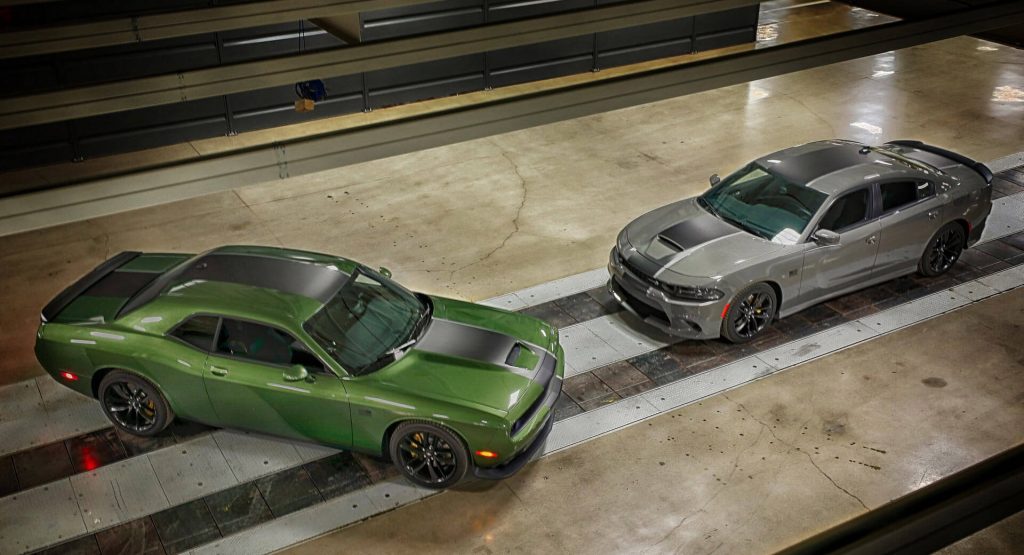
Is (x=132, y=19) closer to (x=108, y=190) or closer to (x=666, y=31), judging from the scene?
(x=108, y=190)

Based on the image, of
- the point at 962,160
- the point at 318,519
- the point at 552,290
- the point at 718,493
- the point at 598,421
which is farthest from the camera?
the point at 962,160

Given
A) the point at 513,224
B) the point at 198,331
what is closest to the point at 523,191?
the point at 513,224

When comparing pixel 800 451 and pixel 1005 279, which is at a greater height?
pixel 1005 279

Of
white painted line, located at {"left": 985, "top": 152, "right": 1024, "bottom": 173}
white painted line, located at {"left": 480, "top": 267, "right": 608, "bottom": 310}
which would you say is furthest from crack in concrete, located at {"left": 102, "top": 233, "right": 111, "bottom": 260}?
white painted line, located at {"left": 985, "top": 152, "right": 1024, "bottom": 173}

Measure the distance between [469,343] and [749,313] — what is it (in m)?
2.89

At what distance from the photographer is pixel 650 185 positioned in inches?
473

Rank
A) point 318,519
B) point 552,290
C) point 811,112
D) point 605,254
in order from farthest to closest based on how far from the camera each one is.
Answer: point 811,112 → point 605,254 → point 552,290 → point 318,519

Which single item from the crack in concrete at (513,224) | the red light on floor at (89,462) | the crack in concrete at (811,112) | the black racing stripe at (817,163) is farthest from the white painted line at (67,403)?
the crack in concrete at (811,112)

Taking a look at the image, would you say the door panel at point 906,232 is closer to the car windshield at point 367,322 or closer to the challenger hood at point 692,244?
the challenger hood at point 692,244

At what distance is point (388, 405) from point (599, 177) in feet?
20.3

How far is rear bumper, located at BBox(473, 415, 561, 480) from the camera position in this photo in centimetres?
690

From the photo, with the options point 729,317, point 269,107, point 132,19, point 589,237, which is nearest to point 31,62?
point 269,107

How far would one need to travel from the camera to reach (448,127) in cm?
661

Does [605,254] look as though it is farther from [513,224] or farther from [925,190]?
[925,190]
